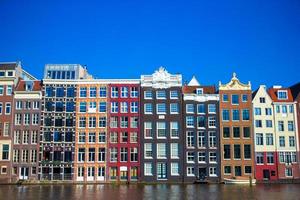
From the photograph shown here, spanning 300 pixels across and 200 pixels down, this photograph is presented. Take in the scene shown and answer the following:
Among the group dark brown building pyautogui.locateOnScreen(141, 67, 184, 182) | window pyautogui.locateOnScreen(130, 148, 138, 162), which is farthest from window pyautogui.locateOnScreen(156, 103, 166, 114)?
window pyautogui.locateOnScreen(130, 148, 138, 162)

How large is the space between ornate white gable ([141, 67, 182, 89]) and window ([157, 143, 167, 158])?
483 inches

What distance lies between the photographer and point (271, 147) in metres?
84.9

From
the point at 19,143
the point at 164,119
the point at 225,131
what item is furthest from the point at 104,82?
the point at 225,131

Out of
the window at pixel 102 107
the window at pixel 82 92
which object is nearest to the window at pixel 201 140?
the window at pixel 102 107

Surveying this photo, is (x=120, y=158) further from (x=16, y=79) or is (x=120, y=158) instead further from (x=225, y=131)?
(x=16, y=79)

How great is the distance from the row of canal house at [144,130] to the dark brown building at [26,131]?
0.20m

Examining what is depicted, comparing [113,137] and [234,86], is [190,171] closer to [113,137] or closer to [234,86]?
[113,137]

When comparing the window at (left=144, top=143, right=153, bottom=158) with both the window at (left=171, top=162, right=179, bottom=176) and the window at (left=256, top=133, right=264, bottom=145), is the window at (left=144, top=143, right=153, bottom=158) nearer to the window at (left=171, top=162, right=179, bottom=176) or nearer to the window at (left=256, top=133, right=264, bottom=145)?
the window at (left=171, top=162, right=179, bottom=176)

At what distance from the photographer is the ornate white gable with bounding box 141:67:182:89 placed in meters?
86.2

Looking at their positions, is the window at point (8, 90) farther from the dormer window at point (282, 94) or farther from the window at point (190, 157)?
the dormer window at point (282, 94)

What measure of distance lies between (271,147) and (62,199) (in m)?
51.5

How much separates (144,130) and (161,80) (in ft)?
36.9

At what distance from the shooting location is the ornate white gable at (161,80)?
86188 millimetres

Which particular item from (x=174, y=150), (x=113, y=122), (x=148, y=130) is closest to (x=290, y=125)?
(x=174, y=150)
